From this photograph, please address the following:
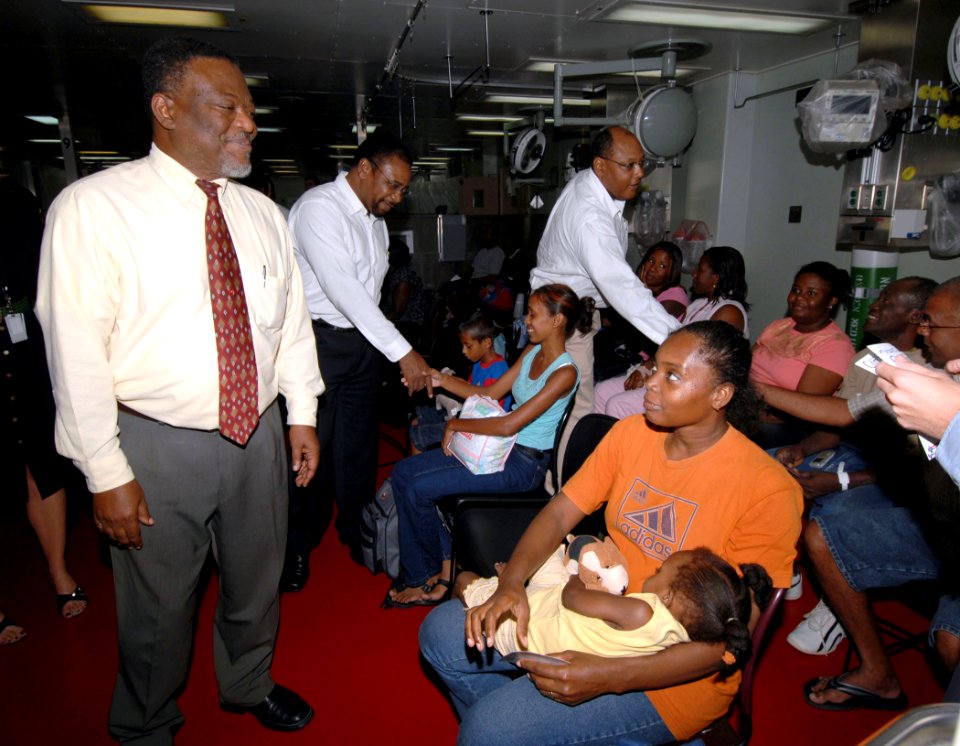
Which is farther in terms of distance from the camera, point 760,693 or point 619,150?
point 619,150

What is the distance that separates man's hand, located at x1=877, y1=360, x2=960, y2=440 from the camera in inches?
40.7

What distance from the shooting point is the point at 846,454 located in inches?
101

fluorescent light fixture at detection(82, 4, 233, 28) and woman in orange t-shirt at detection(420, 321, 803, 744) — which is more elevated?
fluorescent light fixture at detection(82, 4, 233, 28)

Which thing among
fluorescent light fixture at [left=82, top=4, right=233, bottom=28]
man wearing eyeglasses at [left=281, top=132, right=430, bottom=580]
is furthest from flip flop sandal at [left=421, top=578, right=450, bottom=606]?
fluorescent light fixture at [left=82, top=4, right=233, bottom=28]

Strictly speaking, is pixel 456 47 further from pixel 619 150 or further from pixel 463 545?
pixel 463 545

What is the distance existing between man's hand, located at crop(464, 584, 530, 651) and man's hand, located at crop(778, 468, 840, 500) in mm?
1554

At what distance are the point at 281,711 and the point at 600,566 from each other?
136cm

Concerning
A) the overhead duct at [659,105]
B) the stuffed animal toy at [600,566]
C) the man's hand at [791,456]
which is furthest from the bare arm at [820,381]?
the overhead duct at [659,105]

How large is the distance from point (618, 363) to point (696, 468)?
8.17 feet

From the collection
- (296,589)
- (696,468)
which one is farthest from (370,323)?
(696,468)

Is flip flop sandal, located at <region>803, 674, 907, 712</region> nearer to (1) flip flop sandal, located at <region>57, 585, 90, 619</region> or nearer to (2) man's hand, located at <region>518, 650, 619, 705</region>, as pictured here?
(2) man's hand, located at <region>518, 650, 619, 705</region>

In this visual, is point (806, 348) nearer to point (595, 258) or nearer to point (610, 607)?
point (595, 258)

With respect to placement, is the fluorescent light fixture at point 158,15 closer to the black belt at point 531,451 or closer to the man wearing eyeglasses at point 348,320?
the man wearing eyeglasses at point 348,320

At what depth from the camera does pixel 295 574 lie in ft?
9.55
